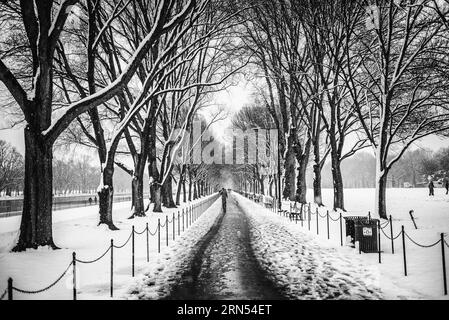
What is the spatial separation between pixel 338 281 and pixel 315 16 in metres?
12.6

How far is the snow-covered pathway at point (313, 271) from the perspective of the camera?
623cm

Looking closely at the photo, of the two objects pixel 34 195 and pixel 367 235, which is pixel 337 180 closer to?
pixel 367 235

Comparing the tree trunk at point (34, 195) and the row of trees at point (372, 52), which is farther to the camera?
the row of trees at point (372, 52)

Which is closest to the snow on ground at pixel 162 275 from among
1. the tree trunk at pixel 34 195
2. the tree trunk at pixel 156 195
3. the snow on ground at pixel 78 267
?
the snow on ground at pixel 78 267

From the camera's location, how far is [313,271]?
7.84 metres

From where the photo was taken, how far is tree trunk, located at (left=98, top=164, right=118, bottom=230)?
48.4 ft

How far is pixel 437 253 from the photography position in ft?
30.2

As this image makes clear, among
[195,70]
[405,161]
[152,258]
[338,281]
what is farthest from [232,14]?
[405,161]

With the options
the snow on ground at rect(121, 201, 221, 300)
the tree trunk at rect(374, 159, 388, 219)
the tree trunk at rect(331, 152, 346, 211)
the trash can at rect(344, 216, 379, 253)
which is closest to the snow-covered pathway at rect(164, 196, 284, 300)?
the snow on ground at rect(121, 201, 221, 300)

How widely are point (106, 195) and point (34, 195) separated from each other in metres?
5.04

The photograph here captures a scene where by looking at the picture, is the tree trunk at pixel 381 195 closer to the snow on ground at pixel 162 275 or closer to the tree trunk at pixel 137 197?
the snow on ground at pixel 162 275

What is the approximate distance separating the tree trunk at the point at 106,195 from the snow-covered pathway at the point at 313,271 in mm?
7155
